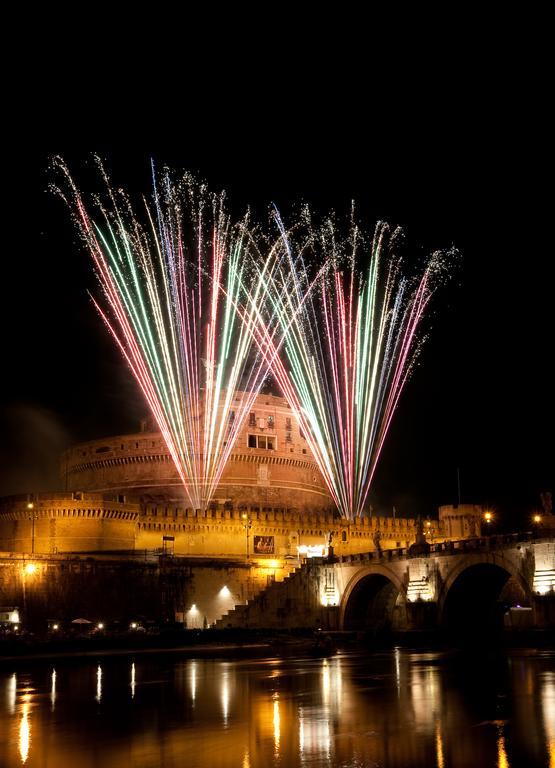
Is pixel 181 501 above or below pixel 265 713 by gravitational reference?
above

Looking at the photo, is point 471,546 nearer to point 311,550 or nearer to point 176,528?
point 311,550

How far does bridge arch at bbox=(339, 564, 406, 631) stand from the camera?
61875 mm

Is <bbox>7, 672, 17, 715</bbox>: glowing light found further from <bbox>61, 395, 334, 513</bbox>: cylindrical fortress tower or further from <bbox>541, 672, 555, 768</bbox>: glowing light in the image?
<bbox>61, 395, 334, 513</bbox>: cylindrical fortress tower

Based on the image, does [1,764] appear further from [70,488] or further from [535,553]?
[70,488]

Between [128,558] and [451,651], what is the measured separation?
27654 millimetres

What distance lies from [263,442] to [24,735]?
220 ft

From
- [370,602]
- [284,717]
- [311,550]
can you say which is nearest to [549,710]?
[284,717]

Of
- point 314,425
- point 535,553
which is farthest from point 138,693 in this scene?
point 314,425

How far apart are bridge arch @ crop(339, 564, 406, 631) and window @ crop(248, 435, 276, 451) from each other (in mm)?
24227

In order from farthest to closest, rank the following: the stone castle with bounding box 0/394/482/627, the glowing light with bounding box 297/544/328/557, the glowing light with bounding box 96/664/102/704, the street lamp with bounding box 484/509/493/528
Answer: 1. the glowing light with bounding box 297/544/328/557
2. the street lamp with bounding box 484/509/493/528
3. the stone castle with bounding box 0/394/482/627
4. the glowing light with bounding box 96/664/102/704

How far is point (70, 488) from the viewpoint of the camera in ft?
282

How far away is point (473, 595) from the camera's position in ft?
182

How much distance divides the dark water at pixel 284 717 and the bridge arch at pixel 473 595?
692 inches

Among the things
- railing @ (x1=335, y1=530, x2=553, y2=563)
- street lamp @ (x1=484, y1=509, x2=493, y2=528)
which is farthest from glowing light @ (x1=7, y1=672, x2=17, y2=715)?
street lamp @ (x1=484, y1=509, x2=493, y2=528)
